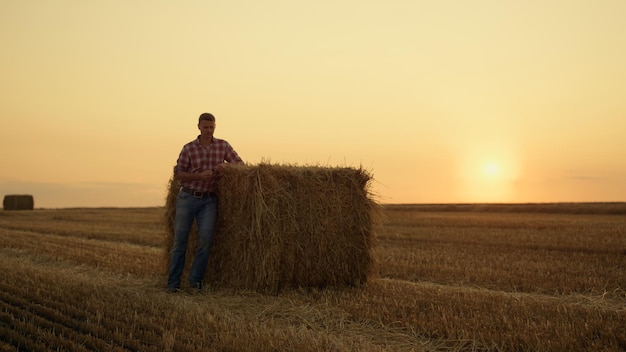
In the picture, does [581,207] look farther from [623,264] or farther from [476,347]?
[476,347]

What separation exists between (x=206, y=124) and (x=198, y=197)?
38.1 inches

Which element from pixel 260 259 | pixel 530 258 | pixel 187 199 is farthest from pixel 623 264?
pixel 187 199

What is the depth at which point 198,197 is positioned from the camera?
8.07 meters

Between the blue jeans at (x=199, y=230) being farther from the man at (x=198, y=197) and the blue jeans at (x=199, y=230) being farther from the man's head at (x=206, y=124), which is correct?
the man's head at (x=206, y=124)

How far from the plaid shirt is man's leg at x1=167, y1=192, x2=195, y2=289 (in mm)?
211

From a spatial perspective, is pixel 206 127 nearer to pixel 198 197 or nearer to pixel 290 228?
pixel 198 197

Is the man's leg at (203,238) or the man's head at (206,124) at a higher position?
the man's head at (206,124)

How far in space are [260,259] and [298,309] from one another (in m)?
1.22

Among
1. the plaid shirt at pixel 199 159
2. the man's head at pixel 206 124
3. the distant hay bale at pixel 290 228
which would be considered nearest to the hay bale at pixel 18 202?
the distant hay bale at pixel 290 228

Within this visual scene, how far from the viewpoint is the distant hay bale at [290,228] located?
7676 millimetres

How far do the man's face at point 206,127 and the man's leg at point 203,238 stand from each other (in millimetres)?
866

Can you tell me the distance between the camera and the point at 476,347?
5.17 metres

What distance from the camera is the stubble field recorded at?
5125mm

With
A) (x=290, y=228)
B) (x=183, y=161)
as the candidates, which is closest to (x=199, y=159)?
(x=183, y=161)
